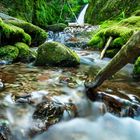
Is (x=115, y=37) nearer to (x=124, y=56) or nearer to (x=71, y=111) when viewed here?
(x=71, y=111)

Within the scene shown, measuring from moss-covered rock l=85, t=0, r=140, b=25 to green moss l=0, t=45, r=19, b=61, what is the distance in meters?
12.1

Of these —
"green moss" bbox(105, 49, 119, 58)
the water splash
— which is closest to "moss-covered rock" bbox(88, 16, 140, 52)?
"green moss" bbox(105, 49, 119, 58)

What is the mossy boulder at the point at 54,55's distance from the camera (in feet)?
27.5

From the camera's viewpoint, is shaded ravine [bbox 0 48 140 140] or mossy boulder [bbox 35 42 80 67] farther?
mossy boulder [bbox 35 42 80 67]

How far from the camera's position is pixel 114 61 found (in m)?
4.69

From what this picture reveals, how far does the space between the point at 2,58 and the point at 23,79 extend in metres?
2.26

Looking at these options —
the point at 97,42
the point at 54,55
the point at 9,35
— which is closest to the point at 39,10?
the point at 97,42

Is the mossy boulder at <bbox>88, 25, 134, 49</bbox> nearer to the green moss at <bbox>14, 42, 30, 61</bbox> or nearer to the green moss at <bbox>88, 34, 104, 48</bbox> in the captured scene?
the green moss at <bbox>88, 34, 104, 48</bbox>

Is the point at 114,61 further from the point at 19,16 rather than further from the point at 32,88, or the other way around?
the point at 19,16

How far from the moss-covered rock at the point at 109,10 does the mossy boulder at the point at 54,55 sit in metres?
12.2

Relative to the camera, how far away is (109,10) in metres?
22.5

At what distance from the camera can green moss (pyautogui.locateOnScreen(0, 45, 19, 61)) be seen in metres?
8.86

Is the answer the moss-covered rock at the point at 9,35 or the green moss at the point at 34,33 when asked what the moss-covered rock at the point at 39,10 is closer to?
the green moss at the point at 34,33

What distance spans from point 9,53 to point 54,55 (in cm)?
145
